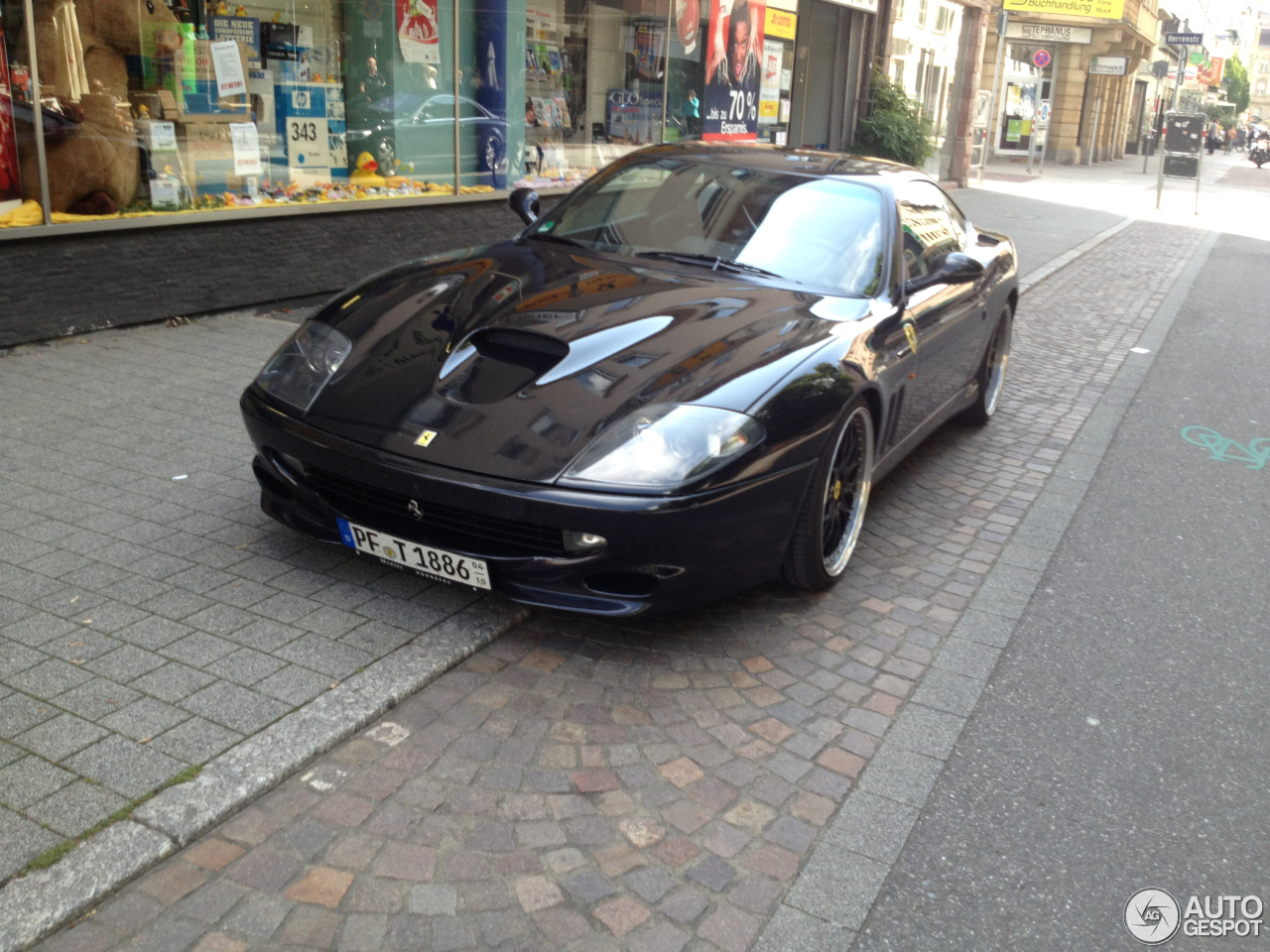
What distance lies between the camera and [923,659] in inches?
152

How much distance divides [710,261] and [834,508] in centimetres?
119

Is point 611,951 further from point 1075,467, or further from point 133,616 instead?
point 1075,467

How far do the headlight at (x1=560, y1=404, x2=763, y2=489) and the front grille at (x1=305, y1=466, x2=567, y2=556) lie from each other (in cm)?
24

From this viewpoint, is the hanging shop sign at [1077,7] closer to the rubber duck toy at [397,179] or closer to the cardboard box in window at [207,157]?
the rubber duck toy at [397,179]

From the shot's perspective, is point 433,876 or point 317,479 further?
point 317,479

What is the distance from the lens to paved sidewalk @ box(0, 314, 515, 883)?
9.36 ft

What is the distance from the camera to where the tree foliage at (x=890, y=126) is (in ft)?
60.6

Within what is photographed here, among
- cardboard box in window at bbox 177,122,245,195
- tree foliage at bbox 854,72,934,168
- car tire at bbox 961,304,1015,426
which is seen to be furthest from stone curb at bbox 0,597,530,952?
tree foliage at bbox 854,72,934,168

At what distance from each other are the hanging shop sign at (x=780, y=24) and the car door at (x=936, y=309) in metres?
10.4

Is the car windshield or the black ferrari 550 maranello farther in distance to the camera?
the car windshield

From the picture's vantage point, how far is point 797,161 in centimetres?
533

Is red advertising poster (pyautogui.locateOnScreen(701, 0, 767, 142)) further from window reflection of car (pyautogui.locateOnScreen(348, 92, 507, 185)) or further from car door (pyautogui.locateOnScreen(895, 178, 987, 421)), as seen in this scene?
car door (pyautogui.locateOnScreen(895, 178, 987, 421))

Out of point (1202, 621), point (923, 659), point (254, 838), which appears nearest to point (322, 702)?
A: point (254, 838)

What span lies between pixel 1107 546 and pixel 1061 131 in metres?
43.2
